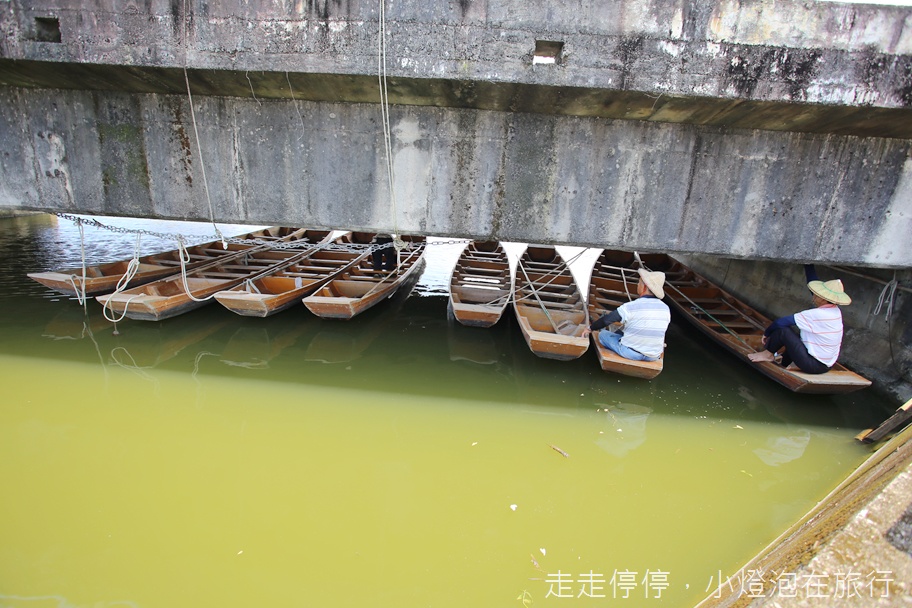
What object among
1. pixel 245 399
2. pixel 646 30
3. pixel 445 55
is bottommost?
pixel 245 399

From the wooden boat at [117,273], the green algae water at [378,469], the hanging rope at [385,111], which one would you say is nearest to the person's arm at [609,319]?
the green algae water at [378,469]

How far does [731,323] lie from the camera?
7266mm

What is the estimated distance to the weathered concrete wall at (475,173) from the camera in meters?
4.54

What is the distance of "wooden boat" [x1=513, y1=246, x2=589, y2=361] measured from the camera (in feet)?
18.3

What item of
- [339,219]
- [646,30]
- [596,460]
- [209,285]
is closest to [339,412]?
[339,219]

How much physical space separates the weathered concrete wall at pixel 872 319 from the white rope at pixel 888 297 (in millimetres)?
15

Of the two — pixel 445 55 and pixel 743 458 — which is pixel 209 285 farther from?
pixel 743 458

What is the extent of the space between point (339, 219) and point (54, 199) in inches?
136

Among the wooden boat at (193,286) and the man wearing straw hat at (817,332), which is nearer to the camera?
the man wearing straw hat at (817,332)

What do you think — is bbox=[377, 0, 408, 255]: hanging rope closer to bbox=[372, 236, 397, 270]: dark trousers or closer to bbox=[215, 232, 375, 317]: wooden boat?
bbox=[215, 232, 375, 317]: wooden boat

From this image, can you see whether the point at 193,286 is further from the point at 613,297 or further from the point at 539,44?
the point at 613,297

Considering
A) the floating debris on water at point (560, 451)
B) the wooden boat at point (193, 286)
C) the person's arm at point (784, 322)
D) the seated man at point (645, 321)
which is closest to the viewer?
the floating debris on water at point (560, 451)

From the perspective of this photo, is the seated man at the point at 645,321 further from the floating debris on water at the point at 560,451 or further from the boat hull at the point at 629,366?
the floating debris on water at the point at 560,451

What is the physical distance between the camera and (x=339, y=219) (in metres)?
4.97
